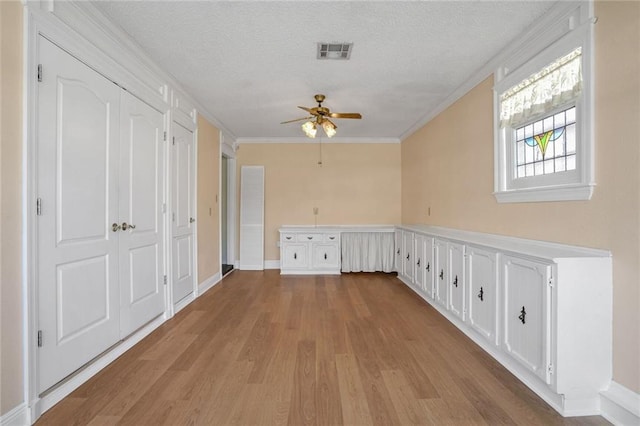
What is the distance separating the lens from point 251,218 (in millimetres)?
6324

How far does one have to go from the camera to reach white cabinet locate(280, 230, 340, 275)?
591 cm

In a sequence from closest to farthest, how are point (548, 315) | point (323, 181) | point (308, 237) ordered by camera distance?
1. point (548, 315)
2. point (308, 237)
3. point (323, 181)

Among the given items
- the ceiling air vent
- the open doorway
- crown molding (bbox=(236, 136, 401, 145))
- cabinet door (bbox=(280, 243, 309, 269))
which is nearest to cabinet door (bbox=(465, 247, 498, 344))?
the ceiling air vent

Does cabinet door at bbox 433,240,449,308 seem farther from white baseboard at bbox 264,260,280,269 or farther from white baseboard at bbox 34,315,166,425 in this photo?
white baseboard at bbox 264,260,280,269

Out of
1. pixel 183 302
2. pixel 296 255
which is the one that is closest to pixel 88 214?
pixel 183 302

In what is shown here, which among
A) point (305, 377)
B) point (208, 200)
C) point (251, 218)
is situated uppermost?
point (208, 200)

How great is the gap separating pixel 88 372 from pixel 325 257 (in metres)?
4.06

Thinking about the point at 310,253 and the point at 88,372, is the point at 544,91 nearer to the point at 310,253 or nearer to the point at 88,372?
the point at 88,372

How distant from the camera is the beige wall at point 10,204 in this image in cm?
167

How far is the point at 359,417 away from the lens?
1.84 meters

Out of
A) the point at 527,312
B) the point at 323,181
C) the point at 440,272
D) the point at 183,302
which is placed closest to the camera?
the point at 527,312

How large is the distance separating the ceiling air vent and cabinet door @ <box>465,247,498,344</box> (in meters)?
2.12

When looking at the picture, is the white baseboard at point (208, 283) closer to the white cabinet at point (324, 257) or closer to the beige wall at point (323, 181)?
the beige wall at point (323, 181)

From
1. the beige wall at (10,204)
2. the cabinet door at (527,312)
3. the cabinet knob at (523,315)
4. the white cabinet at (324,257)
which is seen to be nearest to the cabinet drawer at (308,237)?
the white cabinet at (324,257)
